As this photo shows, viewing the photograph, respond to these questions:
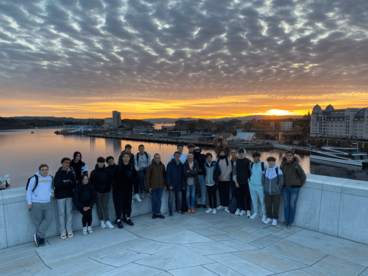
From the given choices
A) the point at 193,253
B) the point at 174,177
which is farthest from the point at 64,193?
the point at 193,253

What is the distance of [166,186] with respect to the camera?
19.1ft

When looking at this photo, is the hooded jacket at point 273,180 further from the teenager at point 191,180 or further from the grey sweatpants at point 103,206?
the grey sweatpants at point 103,206

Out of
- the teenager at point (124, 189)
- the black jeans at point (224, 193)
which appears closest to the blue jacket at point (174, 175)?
the teenager at point (124, 189)

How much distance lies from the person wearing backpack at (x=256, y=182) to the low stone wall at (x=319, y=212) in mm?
767

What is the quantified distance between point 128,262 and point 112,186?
2.01m

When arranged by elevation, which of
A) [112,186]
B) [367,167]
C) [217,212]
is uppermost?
[112,186]

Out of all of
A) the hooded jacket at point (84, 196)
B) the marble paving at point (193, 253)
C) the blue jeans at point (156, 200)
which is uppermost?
the hooded jacket at point (84, 196)

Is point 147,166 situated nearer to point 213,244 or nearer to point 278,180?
point 213,244

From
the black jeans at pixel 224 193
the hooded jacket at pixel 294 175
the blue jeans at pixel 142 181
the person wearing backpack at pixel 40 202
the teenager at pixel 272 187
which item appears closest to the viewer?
the person wearing backpack at pixel 40 202

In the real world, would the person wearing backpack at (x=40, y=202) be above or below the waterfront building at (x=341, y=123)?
below

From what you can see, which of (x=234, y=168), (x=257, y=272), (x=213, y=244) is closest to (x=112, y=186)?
(x=213, y=244)

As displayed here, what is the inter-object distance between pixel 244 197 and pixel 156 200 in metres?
2.15

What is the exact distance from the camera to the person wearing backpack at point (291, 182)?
4.88 meters

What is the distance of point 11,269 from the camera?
3469mm
